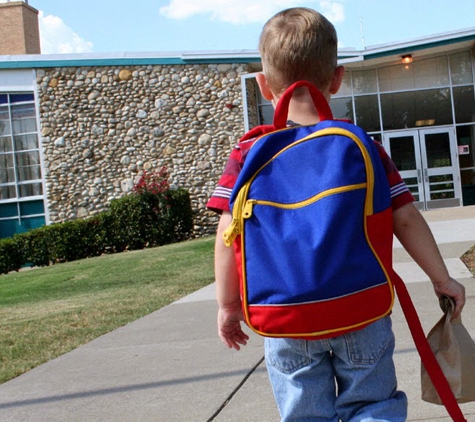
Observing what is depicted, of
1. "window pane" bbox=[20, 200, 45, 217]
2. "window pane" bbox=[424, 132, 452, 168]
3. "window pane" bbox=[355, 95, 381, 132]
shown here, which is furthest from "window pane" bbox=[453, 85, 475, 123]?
"window pane" bbox=[20, 200, 45, 217]

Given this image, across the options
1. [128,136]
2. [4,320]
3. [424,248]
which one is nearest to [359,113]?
[128,136]

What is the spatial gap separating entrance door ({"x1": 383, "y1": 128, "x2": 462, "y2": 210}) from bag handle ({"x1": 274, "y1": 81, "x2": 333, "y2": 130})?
1939 centimetres

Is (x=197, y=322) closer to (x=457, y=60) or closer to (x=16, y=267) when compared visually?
(x=16, y=267)

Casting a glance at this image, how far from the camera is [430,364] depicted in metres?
2.40

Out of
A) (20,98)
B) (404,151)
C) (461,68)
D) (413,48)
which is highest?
(413,48)

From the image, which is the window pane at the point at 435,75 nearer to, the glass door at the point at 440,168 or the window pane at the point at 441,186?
the glass door at the point at 440,168

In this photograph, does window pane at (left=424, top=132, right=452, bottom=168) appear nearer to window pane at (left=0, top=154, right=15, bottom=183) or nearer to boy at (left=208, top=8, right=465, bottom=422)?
window pane at (left=0, top=154, right=15, bottom=183)

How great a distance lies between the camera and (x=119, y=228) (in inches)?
742

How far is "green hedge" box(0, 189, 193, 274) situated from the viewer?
1817 centimetres

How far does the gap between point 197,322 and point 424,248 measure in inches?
170

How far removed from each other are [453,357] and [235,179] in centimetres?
94

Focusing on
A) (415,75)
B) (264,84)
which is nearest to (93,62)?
(415,75)

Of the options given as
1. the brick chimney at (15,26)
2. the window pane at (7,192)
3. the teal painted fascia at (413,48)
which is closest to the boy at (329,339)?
the teal painted fascia at (413,48)

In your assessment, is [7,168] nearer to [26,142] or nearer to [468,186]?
[26,142]
